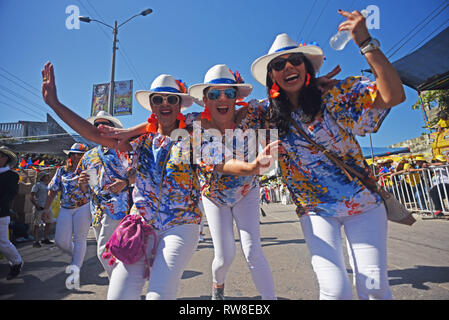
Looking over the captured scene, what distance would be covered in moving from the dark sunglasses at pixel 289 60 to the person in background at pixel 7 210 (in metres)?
4.74

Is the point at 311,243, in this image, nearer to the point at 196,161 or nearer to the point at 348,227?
the point at 348,227

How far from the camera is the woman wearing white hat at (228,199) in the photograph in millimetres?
2309

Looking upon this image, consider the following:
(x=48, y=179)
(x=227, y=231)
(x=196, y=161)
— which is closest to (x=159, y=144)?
(x=196, y=161)

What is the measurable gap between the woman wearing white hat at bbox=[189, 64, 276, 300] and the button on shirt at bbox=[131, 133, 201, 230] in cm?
38

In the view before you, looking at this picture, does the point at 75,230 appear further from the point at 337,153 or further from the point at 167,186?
the point at 337,153

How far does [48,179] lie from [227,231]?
7658 millimetres

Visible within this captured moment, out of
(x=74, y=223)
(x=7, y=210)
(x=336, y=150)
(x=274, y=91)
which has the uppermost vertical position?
(x=274, y=91)

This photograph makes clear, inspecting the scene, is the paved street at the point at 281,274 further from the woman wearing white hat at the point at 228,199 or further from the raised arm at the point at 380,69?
the raised arm at the point at 380,69

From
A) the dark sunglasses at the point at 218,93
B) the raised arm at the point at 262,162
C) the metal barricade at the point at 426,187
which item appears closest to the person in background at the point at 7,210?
the dark sunglasses at the point at 218,93

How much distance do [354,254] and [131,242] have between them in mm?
1310

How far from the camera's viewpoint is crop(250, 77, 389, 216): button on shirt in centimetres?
158

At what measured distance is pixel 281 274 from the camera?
3471mm

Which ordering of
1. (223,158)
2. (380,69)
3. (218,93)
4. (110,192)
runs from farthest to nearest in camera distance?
(110,192), (218,93), (223,158), (380,69)

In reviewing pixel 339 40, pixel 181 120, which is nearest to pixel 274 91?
pixel 339 40
